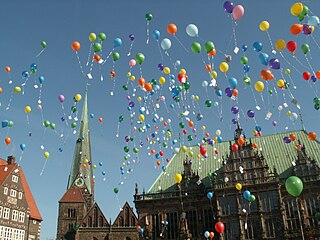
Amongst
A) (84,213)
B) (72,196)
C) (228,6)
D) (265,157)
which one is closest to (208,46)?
(228,6)

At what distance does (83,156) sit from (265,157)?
41.3 meters

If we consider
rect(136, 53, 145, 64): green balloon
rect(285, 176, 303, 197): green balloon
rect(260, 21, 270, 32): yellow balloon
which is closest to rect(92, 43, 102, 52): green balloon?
rect(136, 53, 145, 64): green balloon

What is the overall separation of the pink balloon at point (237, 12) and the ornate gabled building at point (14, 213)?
35206 millimetres

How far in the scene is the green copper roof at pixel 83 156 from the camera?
66688mm

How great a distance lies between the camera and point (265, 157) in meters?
41.2

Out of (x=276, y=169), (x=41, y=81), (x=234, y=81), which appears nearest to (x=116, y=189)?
(x=41, y=81)

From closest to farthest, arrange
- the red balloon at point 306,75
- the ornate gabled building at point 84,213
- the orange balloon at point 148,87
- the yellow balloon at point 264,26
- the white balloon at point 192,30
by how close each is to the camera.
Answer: the yellow balloon at point 264,26 → the white balloon at point 192,30 → the red balloon at point 306,75 → the orange balloon at point 148,87 → the ornate gabled building at point 84,213

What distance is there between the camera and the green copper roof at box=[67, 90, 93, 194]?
6669 centimetres

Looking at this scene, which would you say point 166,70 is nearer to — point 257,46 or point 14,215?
point 257,46

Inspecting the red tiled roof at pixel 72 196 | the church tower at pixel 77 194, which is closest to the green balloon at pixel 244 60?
the church tower at pixel 77 194

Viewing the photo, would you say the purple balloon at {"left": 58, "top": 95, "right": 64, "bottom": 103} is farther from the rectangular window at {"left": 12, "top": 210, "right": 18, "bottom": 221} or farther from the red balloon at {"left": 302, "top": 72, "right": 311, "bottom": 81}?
the rectangular window at {"left": 12, "top": 210, "right": 18, "bottom": 221}

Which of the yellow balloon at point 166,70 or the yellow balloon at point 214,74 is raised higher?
the yellow balloon at point 166,70

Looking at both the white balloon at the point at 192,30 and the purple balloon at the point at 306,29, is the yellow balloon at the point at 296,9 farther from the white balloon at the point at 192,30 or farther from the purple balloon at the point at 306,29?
the white balloon at the point at 192,30

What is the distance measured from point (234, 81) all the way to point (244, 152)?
23423 millimetres
